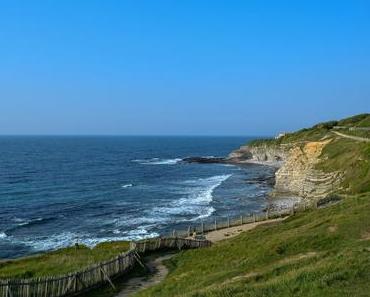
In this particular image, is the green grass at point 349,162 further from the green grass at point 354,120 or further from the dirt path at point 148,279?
the green grass at point 354,120

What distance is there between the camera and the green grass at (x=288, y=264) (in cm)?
1541

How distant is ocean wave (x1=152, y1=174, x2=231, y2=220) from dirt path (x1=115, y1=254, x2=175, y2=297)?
Answer: 32209mm

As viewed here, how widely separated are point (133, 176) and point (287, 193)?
42.0 m

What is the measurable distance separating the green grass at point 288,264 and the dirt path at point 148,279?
61 cm

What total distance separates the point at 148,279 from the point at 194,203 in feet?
158

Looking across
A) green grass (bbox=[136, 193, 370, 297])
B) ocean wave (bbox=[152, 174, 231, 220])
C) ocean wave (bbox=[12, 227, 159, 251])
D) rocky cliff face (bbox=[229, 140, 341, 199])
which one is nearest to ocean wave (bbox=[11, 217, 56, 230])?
ocean wave (bbox=[12, 227, 159, 251])

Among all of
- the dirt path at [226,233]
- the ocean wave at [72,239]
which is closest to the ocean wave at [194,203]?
the ocean wave at [72,239]

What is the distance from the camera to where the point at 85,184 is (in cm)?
9819

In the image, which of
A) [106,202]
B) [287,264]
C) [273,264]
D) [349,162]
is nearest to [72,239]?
[106,202]

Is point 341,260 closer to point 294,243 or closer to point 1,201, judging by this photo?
point 294,243

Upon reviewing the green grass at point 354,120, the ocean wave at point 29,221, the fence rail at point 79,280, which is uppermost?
the green grass at point 354,120

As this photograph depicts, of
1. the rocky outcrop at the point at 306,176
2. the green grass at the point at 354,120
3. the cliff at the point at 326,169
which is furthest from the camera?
the green grass at the point at 354,120

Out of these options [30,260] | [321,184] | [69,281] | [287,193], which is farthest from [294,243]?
[287,193]

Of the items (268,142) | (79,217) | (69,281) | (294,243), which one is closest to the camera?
(69,281)
